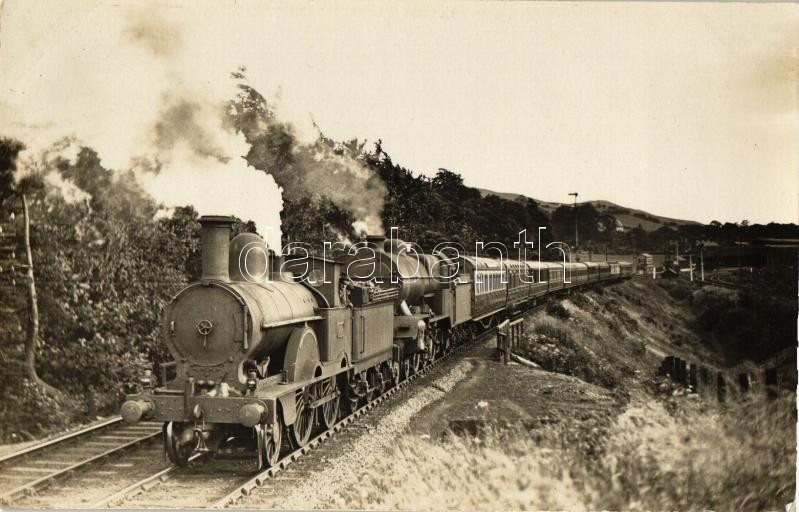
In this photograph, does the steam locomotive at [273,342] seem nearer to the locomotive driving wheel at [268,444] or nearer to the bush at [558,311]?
the locomotive driving wheel at [268,444]

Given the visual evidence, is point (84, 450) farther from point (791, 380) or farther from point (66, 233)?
point (791, 380)

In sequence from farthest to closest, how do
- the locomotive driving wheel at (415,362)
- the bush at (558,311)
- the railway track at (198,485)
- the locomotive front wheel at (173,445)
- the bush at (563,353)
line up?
the locomotive driving wheel at (415,362)
the bush at (558,311)
the bush at (563,353)
the locomotive front wheel at (173,445)
the railway track at (198,485)

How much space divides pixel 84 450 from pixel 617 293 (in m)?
8.01

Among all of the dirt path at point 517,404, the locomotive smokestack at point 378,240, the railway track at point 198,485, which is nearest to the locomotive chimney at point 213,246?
the railway track at point 198,485

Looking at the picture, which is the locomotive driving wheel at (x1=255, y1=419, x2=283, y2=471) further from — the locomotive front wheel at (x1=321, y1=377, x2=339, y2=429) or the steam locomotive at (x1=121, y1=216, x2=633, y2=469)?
the locomotive front wheel at (x1=321, y1=377, x2=339, y2=429)

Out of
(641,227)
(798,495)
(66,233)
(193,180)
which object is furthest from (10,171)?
(798,495)

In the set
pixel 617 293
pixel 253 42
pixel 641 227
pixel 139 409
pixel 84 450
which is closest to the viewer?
pixel 139 409

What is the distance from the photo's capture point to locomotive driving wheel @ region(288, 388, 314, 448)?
23.0ft

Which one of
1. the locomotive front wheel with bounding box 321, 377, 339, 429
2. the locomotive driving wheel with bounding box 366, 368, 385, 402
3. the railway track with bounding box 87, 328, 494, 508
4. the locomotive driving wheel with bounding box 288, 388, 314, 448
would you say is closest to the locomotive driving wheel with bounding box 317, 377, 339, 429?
the locomotive front wheel with bounding box 321, 377, 339, 429

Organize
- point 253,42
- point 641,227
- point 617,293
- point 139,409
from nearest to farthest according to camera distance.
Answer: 1. point 139,409
2. point 253,42
3. point 641,227
4. point 617,293

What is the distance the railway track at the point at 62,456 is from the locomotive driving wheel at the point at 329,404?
198 centimetres

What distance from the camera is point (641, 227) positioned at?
8.54 meters

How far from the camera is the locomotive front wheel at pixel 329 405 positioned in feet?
25.9

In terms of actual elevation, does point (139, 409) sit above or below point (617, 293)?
below
